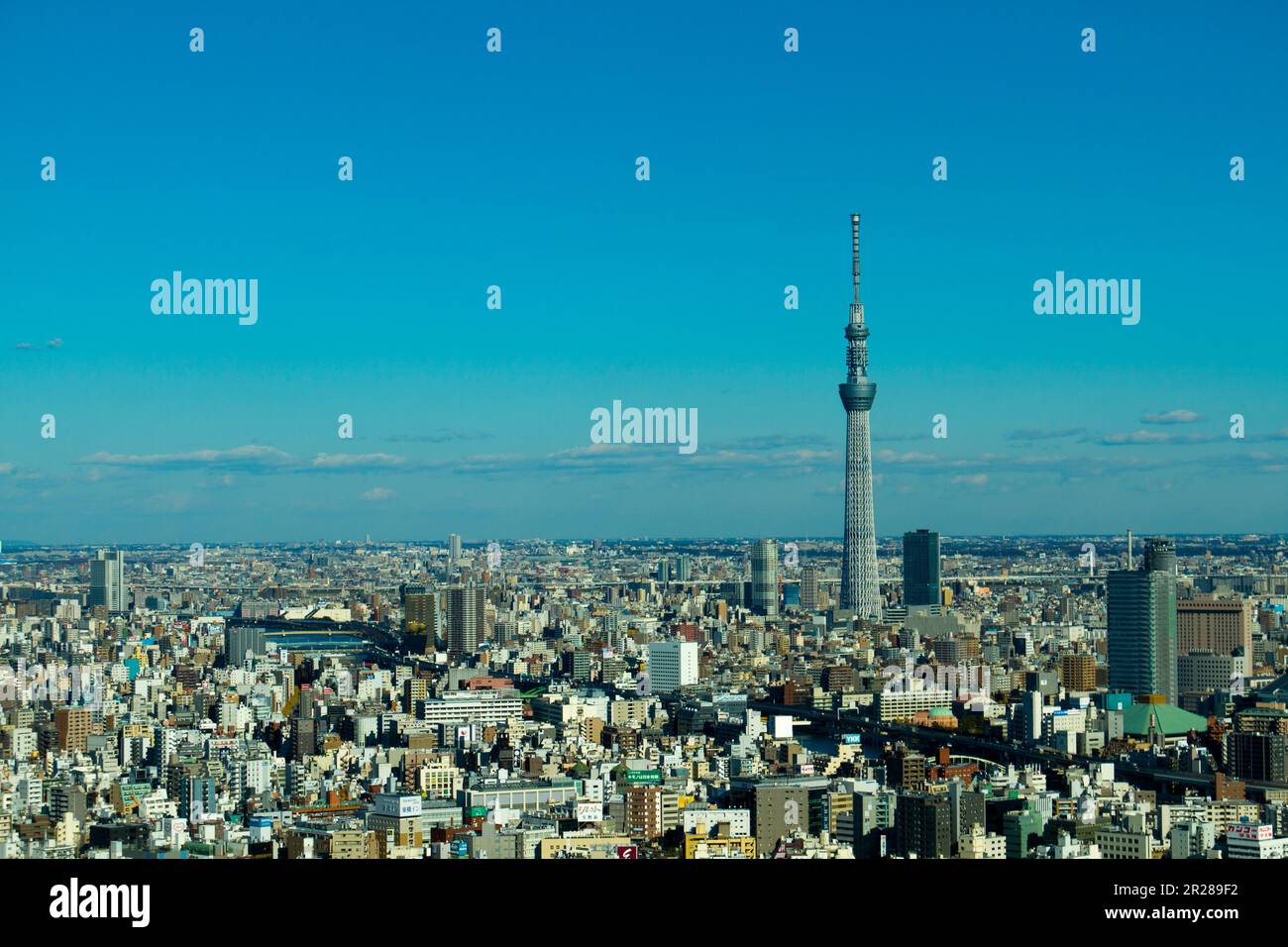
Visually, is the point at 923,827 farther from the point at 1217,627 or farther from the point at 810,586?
the point at 810,586

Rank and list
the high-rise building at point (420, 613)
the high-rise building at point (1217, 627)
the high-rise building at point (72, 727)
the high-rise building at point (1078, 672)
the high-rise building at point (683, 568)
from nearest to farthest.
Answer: the high-rise building at point (72, 727), the high-rise building at point (1078, 672), the high-rise building at point (1217, 627), the high-rise building at point (420, 613), the high-rise building at point (683, 568)

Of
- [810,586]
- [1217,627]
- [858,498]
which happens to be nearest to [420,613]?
[810,586]

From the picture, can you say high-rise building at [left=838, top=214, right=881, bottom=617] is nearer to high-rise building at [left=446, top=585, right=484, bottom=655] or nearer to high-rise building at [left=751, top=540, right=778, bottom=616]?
high-rise building at [left=751, top=540, right=778, bottom=616]

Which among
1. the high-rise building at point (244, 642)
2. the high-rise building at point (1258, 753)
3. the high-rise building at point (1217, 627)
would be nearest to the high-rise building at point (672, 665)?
the high-rise building at point (244, 642)

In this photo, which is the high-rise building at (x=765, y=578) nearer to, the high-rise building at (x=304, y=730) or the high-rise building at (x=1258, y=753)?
the high-rise building at (x=304, y=730)

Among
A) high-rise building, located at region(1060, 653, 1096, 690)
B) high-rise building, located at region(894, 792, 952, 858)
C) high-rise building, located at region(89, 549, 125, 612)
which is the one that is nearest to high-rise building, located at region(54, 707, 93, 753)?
high-rise building, located at region(89, 549, 125, 612)
